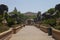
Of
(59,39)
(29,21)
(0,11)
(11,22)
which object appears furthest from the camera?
(29,21)

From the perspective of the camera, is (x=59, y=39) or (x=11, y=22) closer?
(x=59, y=39)

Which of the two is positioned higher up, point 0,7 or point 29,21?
point 0,7

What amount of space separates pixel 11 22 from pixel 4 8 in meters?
41.6

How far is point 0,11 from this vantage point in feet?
253

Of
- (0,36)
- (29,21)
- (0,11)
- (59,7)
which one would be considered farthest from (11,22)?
(29,21)

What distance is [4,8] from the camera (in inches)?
3255

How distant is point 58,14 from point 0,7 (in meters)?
24.4

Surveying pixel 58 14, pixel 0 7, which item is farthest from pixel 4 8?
pixel 58 14

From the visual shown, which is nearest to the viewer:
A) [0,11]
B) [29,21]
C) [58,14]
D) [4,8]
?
[58,14]

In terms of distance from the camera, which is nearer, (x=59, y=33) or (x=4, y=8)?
(x=59, y=33)

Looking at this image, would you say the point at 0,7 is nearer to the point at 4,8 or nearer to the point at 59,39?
the point at 4,8

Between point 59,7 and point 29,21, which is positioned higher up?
point 59,7

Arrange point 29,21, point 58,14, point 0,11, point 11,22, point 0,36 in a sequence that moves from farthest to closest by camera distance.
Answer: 1. point 29,21
2. point 0,11
3. point 58,14
4. point 11,22
5. point 0,36

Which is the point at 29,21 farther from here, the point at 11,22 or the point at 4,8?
the point at 11,22
